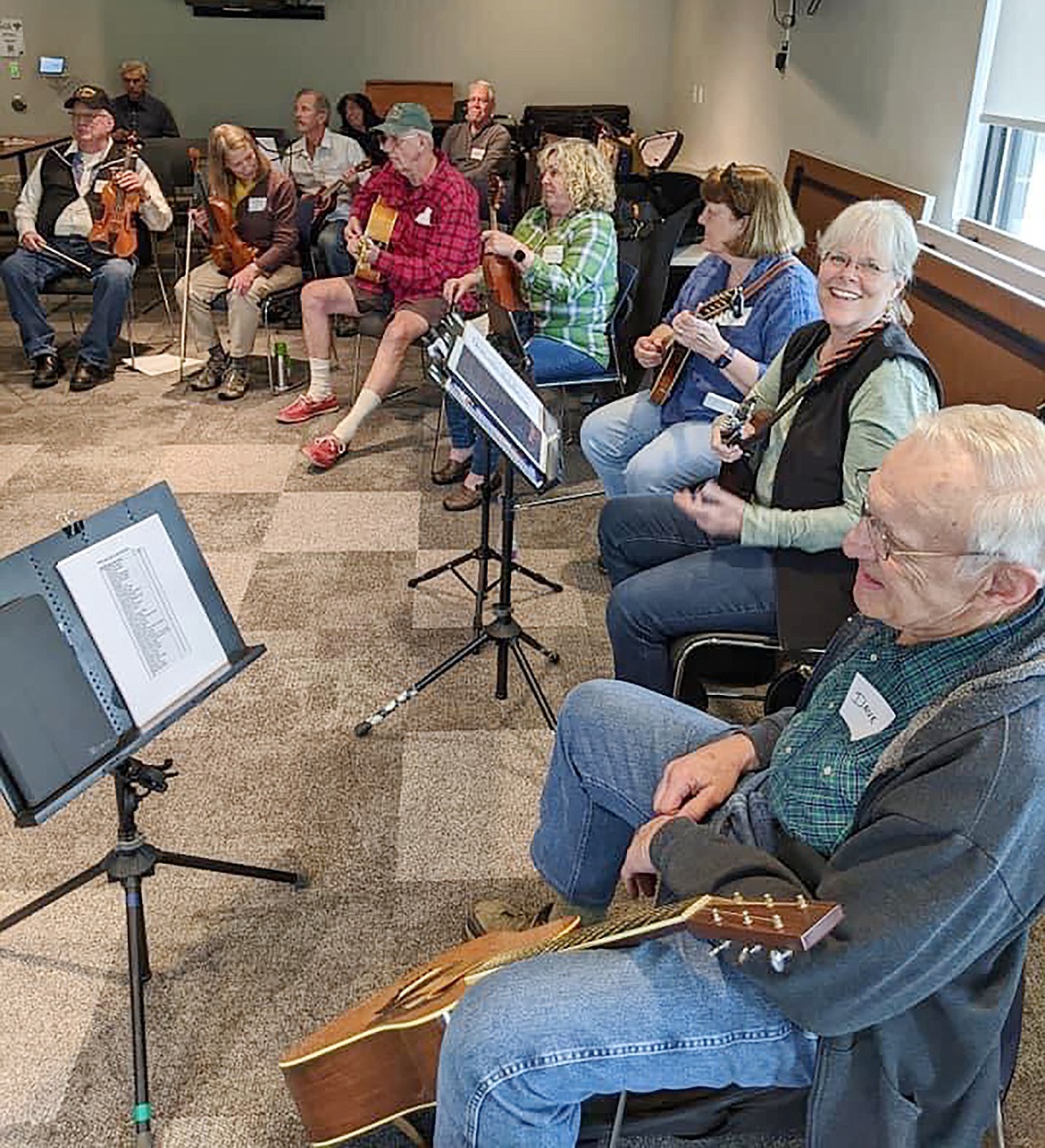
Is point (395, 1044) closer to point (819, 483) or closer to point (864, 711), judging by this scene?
point (864, 711)

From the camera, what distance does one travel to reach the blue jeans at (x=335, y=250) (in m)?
5.48

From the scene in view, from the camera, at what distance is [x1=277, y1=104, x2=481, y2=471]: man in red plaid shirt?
3.90 meters

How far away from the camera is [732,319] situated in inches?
105

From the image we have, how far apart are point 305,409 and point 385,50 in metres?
5.30

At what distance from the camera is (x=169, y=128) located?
7.91m

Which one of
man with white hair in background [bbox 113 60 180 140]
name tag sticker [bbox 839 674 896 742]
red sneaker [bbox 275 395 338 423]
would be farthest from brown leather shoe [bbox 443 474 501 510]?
man with white hair in background [bbox 113 60 180 140]

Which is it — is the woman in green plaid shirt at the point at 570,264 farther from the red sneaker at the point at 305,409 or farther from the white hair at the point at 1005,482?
the white hair at the point at 1005,482

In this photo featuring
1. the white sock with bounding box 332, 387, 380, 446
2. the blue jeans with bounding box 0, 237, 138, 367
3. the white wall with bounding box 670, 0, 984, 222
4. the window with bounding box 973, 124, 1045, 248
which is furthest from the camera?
the blue jeans with bounding box 0, 237, 138, 367

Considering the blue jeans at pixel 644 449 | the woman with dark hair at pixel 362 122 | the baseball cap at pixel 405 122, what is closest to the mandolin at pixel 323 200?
the woman with dark hair at pixel 362 122

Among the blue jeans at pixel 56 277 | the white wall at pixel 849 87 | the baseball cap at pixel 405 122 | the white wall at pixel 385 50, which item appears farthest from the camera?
the white wall at pixel 385 50

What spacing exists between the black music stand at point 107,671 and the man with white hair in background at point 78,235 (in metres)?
3.56

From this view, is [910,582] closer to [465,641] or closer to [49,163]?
[465,641]

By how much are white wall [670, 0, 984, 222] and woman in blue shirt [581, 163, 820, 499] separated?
1.27 metres

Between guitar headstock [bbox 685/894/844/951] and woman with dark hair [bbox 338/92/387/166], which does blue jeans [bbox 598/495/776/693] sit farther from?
woman with dark hair [bbox 338/92/387/166]
